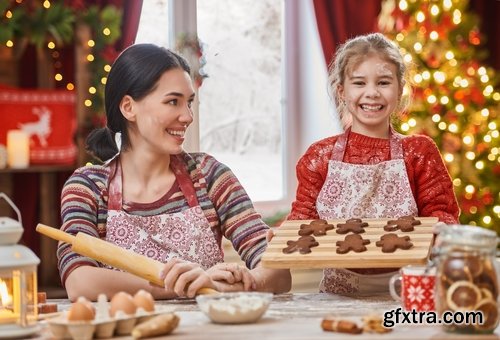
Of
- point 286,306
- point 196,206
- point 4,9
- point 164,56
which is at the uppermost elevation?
point 4,9

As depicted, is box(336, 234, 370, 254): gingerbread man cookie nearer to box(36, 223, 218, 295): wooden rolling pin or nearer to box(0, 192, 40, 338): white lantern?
box(36, 223, 218, 295): wooden rolling pin

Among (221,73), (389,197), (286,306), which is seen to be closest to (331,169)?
(389,197)

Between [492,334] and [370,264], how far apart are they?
49 cm

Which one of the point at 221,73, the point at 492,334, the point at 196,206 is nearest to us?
the point at 492,334

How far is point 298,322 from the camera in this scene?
2.25 metres

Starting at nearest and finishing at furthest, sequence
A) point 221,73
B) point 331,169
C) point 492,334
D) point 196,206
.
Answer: point 492,334, point 196,206, point 331,169, point 221,73

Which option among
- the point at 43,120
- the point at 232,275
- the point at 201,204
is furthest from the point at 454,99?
the point at 232,275

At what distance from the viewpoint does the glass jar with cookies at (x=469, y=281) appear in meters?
2.00

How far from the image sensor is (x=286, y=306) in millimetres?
2525

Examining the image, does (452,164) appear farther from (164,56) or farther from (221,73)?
(164,56)

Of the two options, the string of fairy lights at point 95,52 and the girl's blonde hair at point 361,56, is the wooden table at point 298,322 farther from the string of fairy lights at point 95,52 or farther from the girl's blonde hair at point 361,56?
the string of fairy lights at point 95,52

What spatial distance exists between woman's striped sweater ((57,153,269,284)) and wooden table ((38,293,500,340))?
28 centimetres

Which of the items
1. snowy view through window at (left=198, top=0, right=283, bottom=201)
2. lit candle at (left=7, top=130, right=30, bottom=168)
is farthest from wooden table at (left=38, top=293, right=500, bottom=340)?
snowy view through window at (left=198, top=0, right=283, bottom=201)

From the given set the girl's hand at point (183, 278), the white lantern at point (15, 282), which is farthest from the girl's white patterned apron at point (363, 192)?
the white lantern at point (15, 282)
